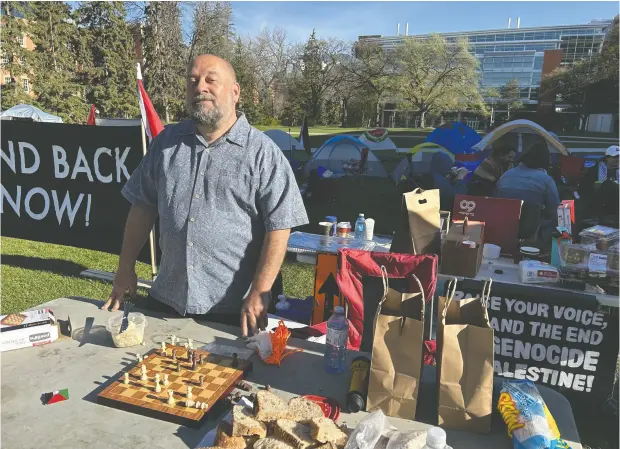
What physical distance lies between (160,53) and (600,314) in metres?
38.8

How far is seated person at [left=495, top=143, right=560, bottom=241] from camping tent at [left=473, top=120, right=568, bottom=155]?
5.24 metres

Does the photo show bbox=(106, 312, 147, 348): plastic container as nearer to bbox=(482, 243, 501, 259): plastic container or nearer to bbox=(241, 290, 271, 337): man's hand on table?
bbox=(241, 290, 271, 337): man's hand on table

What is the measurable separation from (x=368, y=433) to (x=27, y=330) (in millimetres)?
1529

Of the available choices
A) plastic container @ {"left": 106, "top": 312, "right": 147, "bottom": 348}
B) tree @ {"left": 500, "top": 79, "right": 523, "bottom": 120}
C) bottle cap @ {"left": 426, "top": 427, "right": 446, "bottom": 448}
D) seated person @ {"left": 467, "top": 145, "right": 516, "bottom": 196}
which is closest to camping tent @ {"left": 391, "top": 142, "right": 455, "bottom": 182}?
seated person @ {"left": 467, "top": 145, "right": 516, "bottom": 196}

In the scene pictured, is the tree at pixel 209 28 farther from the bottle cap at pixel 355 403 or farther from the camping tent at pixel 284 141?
the bottle cap at pixel 355 403

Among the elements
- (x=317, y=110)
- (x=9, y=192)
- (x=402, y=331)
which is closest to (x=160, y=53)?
(x=317, y=110)

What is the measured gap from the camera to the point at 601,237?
3.38 m

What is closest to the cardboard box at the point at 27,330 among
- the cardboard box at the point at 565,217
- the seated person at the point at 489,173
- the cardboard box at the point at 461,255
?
the cardboard box at the point at 461,255

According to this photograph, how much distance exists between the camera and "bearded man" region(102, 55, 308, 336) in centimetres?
214

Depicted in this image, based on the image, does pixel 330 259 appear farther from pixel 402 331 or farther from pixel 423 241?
pixel 402 331

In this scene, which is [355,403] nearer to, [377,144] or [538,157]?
[538,157]

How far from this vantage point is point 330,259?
4031 millimetres

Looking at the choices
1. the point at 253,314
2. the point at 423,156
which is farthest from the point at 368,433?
the point at 423,156

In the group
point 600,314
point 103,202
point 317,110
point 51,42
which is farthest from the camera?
point 317,110
